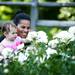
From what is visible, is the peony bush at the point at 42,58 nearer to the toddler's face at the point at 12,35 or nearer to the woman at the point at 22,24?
the toddler's face at the point at 12,35

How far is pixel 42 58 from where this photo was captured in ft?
13.0

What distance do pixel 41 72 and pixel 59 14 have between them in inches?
273

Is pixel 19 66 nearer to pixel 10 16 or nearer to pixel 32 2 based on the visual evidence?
pixel 32 2

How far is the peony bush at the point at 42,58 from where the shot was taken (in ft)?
12.3

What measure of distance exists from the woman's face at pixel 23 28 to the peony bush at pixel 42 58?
1329mm

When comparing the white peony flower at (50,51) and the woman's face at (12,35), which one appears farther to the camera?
the woman's face at (12,35)

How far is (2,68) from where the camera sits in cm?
390

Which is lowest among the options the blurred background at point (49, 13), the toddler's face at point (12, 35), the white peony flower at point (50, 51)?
the blurred background at point (49, 13)

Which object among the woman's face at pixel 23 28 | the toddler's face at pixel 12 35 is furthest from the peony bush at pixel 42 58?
the woman's face at pixel 23 28

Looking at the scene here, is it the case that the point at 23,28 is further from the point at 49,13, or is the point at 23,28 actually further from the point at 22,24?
the point at 49,13

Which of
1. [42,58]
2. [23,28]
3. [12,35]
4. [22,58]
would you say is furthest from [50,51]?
[23,28]

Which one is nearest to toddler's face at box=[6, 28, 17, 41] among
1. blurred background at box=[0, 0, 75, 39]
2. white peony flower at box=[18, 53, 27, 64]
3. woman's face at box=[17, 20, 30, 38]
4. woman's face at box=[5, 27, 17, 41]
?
woman's face at box=[5, 27, 17, 41]

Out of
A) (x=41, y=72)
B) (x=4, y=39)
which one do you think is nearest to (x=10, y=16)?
(x=4, y=39)

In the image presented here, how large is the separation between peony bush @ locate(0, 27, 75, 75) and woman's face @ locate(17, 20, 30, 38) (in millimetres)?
1329
